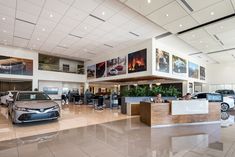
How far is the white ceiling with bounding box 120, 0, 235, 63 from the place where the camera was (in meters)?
5.95

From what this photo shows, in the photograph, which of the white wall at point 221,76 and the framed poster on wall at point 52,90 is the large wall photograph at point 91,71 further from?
the white wall at point 221,76

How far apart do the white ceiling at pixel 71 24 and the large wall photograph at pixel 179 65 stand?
11.7ft

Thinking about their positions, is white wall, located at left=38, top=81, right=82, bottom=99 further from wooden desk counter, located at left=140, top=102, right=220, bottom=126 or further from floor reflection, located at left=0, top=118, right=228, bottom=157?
wooden desk counter, located at left=140, top=102, right=220, bottom=126

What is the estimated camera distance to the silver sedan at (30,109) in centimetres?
526

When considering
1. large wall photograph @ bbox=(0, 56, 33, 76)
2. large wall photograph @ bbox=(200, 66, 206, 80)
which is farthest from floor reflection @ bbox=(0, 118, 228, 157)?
large wall photograph @ bbox=(200, 66, 206, 80)

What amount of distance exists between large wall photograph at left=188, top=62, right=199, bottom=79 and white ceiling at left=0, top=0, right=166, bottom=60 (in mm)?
6467

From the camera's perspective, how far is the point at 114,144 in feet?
12.3

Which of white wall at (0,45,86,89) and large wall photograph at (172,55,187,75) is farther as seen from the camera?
white wall at (0,45,86,89)

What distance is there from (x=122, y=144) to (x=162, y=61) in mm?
8132

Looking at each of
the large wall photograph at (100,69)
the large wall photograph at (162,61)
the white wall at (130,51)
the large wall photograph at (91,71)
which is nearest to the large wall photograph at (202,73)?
the large wall photograph at (162,61)

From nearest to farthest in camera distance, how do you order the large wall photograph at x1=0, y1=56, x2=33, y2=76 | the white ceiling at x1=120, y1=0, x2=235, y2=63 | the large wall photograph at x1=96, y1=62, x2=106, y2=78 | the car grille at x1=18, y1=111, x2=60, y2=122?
the car grille at x1=18, y1=111, x2=60, y2=122
the white ceiling at x1=120, y1=0, x2=235, y2=63
the large wall photograph at x1=0, y1=56, x2=33, y2=76
the large wall photograph at x1=96, y1=62, x2=106, y2=78

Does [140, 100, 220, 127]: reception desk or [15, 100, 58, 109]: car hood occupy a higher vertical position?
[15, 100, 58, 109]: car hood

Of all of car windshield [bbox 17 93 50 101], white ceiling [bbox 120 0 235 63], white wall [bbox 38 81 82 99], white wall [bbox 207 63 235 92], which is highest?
white ceiling [bbox 120 0 235 63]

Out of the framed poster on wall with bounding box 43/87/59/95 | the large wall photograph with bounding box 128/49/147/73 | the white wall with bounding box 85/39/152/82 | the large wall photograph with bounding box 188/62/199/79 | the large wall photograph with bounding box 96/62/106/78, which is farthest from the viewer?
the framed poster on wall with bounding box 43/87/59/95
